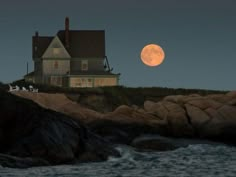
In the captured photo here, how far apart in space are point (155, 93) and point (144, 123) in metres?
25.5

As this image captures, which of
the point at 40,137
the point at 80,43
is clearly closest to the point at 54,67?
the point at 80,43

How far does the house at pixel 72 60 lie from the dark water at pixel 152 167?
42.3 meters

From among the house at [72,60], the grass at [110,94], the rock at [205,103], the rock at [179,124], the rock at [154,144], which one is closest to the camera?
→ the rock at [154,144]

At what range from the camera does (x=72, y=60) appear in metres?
68.2

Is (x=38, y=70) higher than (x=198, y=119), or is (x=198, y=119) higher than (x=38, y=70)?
(x=38, y=70)

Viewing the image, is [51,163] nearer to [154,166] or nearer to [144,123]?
[154,166]

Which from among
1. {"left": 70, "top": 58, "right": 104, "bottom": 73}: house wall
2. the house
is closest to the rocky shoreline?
the house

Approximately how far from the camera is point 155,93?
56.7 metres

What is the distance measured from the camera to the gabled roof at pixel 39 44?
225 feet

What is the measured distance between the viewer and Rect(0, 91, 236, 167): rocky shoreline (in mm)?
17797

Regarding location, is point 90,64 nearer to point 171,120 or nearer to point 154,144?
point 171,120

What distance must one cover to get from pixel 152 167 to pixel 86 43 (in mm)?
50919

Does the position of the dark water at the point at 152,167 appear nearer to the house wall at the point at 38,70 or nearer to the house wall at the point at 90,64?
the house wall at the point at 90,64

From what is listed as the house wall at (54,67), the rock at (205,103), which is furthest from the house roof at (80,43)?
the rock at (205,103)
